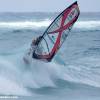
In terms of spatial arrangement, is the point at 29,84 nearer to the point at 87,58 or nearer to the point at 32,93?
the point at 32,93

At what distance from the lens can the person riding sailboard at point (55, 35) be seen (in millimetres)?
15188

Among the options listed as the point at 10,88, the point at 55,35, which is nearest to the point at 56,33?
the point at 55,35

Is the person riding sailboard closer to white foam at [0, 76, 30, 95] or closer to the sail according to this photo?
the sail

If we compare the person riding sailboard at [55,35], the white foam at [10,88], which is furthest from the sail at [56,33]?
the white foam at [10,88]

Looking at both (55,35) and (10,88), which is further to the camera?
(55,35)

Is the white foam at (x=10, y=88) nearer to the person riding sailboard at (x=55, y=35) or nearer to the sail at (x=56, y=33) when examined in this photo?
the person riding sailboard at (x=55, y=35)

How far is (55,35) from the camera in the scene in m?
15.9

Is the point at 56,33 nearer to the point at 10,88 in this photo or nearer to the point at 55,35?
the point at 55,35

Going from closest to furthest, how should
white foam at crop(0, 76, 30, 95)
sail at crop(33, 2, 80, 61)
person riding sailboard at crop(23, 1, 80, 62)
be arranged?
white foam at crop(0, 76, 30, 95)
person riding sailboard at crop(23, 1, 80, 62)
sail at crop(33, 2, 80, 61)

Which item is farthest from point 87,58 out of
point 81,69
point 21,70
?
point 21,70

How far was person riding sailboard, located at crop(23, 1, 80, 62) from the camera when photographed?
1519 cm

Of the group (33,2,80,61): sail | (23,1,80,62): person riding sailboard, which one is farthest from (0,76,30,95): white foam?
(33,2,80,61): sail

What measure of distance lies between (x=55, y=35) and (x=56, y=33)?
0.24ft

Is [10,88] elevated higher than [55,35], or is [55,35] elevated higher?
[55,35]
